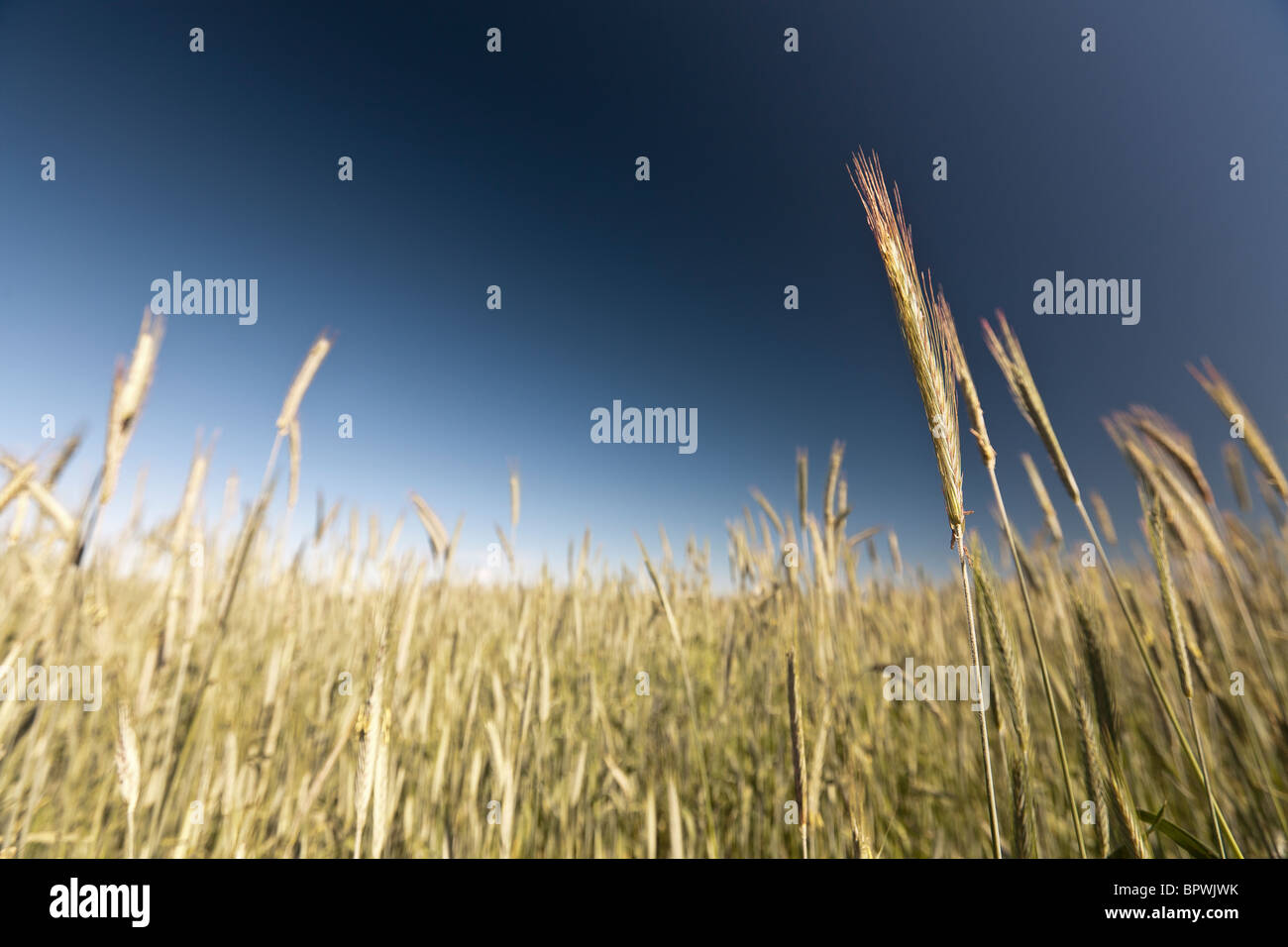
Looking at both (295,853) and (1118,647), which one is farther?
(1118,647)

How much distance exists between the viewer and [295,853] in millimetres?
1276

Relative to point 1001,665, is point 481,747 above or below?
below

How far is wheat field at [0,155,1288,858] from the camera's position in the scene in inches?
35.0

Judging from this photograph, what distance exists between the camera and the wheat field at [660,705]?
890 millimetres

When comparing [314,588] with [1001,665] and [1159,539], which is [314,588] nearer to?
[1001,665]

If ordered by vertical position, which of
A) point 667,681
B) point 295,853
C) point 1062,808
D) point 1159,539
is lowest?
point 1062,808

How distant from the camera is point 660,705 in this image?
6.08 feet
